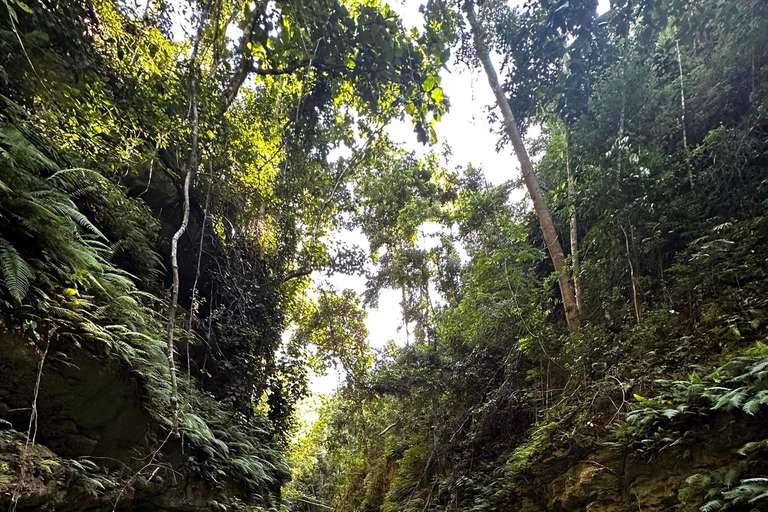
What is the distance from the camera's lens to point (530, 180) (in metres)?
6.64

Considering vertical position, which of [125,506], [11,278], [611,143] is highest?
[611,143]

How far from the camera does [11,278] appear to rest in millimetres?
2188

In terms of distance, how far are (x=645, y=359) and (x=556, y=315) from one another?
112 inches

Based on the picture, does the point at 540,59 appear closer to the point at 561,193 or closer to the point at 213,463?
the point at 561,193

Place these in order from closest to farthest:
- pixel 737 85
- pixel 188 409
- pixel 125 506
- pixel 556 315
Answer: pixel 125 506 → pixel 188 409 → pixel 737 85 → pixel 556 315

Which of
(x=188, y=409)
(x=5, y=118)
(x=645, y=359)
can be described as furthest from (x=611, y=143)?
(x=5, y=118)

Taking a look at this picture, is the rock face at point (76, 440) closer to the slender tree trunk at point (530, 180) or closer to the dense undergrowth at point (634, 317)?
the dense undergrowth at point (634, 317)

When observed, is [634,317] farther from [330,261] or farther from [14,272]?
[330,261]

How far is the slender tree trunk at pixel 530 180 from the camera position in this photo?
591 centimetres

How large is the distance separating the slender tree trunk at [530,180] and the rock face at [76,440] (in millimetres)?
5596

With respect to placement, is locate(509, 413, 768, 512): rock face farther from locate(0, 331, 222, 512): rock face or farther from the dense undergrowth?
locate(0, 331, 222, 512): rock face

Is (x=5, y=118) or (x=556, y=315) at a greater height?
(x=556, y=315)

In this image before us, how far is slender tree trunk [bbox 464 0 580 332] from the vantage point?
5.91 meters

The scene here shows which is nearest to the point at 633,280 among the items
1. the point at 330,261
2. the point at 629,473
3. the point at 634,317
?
the point at 634,317
